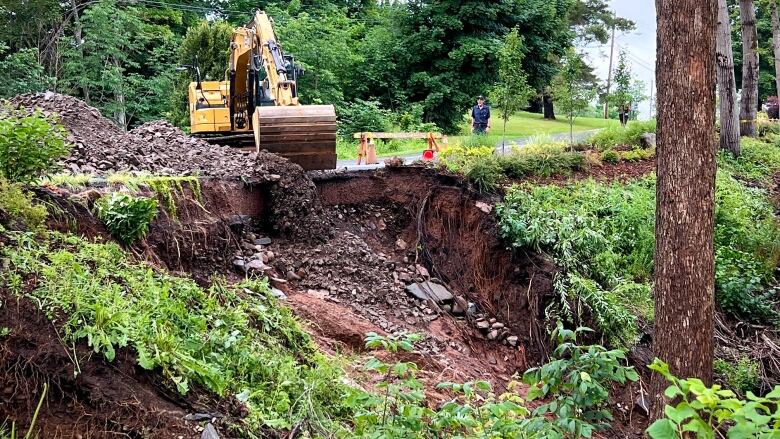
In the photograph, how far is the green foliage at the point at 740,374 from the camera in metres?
8.05

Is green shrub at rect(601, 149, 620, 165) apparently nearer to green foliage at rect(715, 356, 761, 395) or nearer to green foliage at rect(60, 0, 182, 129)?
green foliage at rect(715, 356, 761, 395)

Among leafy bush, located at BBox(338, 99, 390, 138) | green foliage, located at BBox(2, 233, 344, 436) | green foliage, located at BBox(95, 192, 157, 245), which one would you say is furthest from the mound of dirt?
leafy bush, located at BBox(338, 99, 390, 138)

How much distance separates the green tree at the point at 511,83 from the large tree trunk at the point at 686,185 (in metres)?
8.33

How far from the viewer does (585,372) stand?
137 inches

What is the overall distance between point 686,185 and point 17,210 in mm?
4799

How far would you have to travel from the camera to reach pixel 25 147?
561cm

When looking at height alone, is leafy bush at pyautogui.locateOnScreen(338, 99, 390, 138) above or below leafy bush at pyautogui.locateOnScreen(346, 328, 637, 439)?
above

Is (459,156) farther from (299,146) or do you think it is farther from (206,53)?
(206,53)

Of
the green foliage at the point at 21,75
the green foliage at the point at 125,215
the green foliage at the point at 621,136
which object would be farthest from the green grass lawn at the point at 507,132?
the green foliage at the point at 125,215

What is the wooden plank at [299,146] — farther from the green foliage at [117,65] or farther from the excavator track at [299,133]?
the green foliage at [117,65]

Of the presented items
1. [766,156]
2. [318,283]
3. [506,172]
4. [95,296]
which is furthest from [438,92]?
[95,296]

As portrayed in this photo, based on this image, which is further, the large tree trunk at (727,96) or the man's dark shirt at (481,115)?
the man's dark shirt at (481,115)

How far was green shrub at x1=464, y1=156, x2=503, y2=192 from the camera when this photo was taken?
34.9 feet

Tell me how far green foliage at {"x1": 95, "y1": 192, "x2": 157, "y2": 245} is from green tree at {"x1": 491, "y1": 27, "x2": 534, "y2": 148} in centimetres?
843
